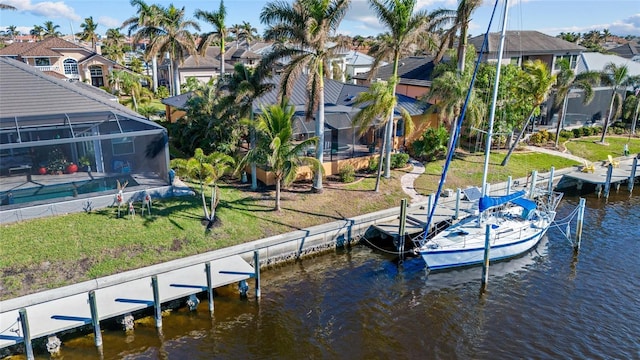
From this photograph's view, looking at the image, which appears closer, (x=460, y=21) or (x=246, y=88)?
(x=246, y=88)

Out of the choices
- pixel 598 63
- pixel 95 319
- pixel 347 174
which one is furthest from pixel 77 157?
pixel 598 63

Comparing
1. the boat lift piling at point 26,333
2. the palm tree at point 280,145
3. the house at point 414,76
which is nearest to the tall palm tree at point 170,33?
the house at point 414,76

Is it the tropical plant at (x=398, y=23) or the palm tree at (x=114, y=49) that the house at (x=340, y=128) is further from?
the palm tree at (x=114, y=49)

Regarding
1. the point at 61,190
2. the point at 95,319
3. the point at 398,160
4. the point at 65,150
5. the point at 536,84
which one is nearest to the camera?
the point at 95,319

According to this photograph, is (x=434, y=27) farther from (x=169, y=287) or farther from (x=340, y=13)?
(x=169, y=287)

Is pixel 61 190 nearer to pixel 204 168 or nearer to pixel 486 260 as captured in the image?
pixel 204 168

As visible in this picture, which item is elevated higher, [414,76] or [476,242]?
[414,76]

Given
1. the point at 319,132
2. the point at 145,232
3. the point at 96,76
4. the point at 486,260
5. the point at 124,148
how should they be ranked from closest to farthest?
the point at 486,260 → the point at 145,232 → the point at 124,148 → the point at 319,132 → the point at 96,76
